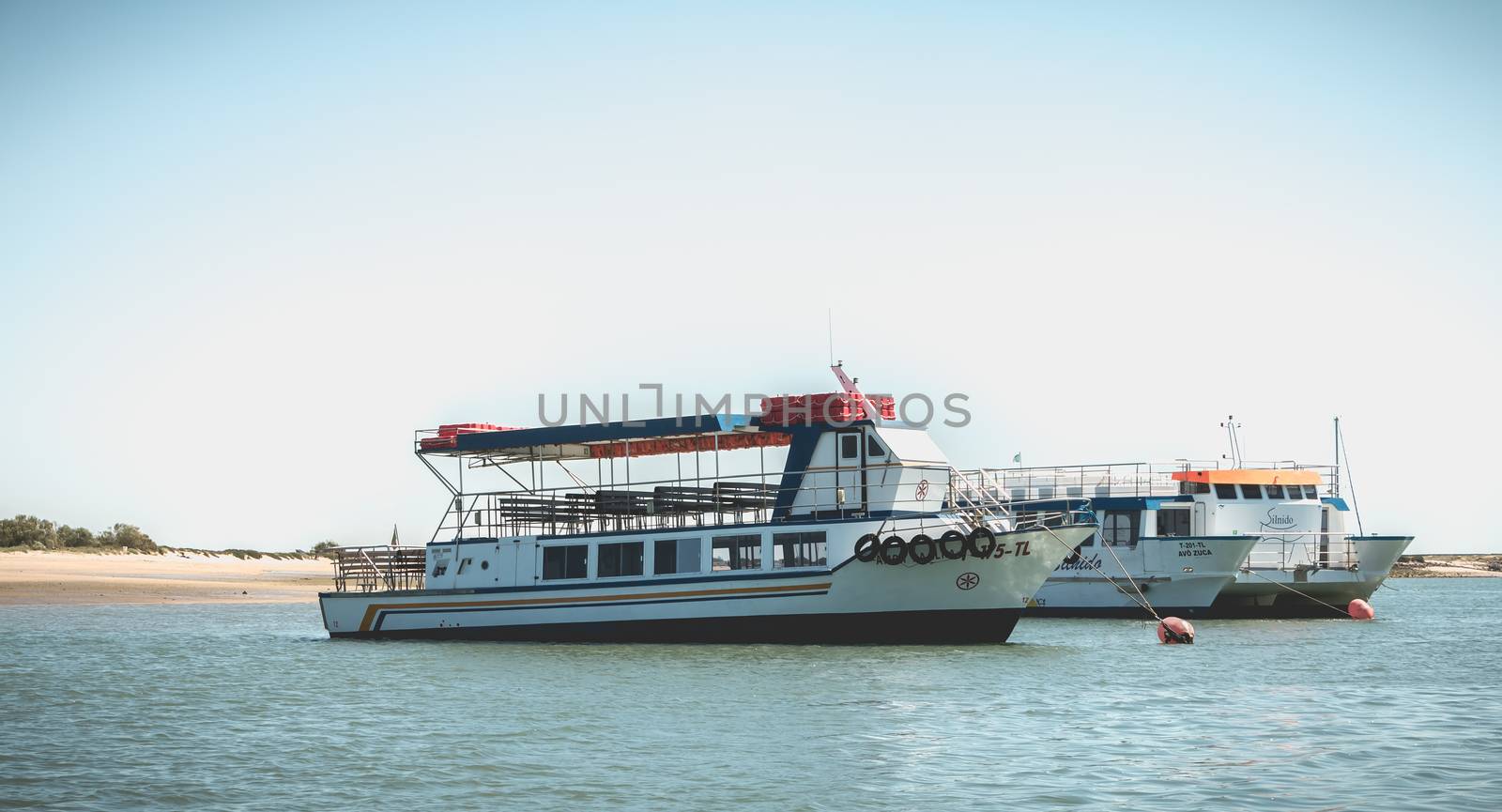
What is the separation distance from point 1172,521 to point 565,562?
22182 mm

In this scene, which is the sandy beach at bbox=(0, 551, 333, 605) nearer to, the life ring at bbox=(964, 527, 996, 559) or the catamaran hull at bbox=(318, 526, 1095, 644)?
the catamaran hull at bbox=(318, 526, 1095, 644)

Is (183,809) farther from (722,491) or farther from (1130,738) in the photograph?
(722,491)

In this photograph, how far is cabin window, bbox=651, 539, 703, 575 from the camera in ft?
108

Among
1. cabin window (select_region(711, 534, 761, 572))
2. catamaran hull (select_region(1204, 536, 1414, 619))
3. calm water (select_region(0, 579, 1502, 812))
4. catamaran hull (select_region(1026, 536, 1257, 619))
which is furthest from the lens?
catamaran hull (select_region(1204, 536, 1414, 619))

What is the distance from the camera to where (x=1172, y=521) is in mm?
46500

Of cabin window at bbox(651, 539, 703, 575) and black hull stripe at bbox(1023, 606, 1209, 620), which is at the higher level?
cabin window at bbox(651, 539, 703, 575)

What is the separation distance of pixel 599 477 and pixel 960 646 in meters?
10.8

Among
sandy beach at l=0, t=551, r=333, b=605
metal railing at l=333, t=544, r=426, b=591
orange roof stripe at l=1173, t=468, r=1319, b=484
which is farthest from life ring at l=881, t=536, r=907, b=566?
sandy beach at l=0, t=551, r=333, b=605

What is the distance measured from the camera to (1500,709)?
894 inches

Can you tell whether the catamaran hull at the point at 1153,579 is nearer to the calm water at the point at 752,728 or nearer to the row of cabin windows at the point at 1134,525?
the row of cabin windows at the point at 1134,525

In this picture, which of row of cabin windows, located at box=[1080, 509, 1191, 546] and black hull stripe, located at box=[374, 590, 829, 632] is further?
row of cabin windows, located at box=[1080, 509, 1191, 546]

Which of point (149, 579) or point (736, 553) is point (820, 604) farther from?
point (149, 579)

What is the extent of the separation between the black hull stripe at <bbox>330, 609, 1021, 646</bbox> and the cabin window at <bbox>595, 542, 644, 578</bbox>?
126 cm

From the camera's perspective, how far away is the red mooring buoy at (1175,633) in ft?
117
